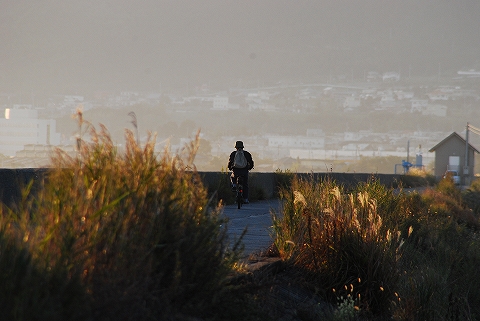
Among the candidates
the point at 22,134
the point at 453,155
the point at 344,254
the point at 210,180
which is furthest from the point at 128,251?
the point at 22,134

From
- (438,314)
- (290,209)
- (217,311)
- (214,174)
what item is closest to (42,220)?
(217,311)

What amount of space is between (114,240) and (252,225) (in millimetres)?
8645

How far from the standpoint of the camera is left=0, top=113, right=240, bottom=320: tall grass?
4055 mm

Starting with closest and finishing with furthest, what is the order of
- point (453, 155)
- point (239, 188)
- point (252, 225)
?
point (252, 225) → point (239, 188) → point (453, 155)

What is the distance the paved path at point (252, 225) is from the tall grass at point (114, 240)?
900 millimetres

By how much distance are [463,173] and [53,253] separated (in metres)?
70.8

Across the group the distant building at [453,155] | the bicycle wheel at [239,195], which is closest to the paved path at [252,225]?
the bicycle wheel at [239,195]

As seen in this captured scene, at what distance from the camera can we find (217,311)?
17.7 ft

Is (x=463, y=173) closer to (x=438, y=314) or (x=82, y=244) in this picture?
(x=438, y=314)

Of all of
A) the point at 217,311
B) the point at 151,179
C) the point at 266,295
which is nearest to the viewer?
the point at 151,179

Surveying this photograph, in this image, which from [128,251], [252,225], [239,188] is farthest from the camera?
[239,188]

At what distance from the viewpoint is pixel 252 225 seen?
13188 millimetres

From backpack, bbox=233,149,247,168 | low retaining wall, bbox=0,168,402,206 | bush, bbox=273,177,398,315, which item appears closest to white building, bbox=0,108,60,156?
low retaining wall, bbox=0,168,402,206

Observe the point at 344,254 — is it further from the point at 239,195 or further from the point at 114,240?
the point at 239,195
